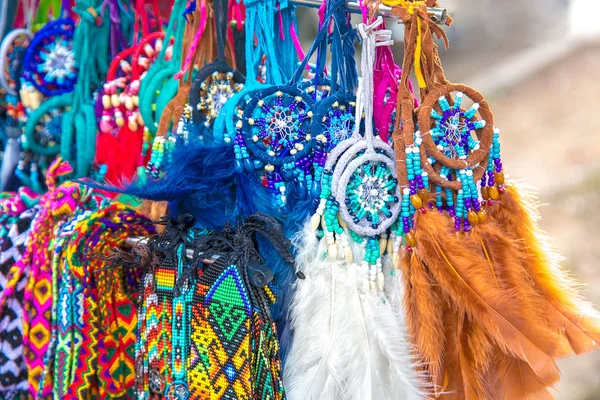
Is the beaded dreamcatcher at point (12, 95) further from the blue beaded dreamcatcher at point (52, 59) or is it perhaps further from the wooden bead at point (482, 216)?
the wooden bead at point (482, 216)

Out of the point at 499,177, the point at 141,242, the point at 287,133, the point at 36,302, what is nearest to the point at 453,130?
the point at 499,177

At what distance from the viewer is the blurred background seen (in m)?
2.63

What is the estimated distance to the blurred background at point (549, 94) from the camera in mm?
2633

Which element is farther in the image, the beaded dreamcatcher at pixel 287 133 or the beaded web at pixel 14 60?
the beaded web at pixel 14 60

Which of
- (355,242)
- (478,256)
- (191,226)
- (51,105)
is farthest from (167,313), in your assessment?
(51,105)

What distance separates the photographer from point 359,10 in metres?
0.81

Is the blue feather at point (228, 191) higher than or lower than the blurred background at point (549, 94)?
lower

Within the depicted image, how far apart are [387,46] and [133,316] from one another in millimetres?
636

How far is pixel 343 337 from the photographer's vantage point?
762 millimetres

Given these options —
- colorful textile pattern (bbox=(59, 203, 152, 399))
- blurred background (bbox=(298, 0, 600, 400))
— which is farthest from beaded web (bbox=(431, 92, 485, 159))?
blurred background (bbox=(298, 0, 600, 400))

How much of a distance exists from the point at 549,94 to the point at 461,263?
254cm

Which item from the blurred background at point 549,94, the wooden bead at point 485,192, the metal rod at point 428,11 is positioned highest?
the blurred background at point 549,94

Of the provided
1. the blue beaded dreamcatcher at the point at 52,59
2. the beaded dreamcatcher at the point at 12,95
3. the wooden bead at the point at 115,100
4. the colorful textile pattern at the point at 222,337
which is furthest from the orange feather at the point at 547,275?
the beaded dreamcatcher at the point at 12,95

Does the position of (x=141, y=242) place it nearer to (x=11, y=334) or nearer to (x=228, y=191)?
(x=228, y=191)
